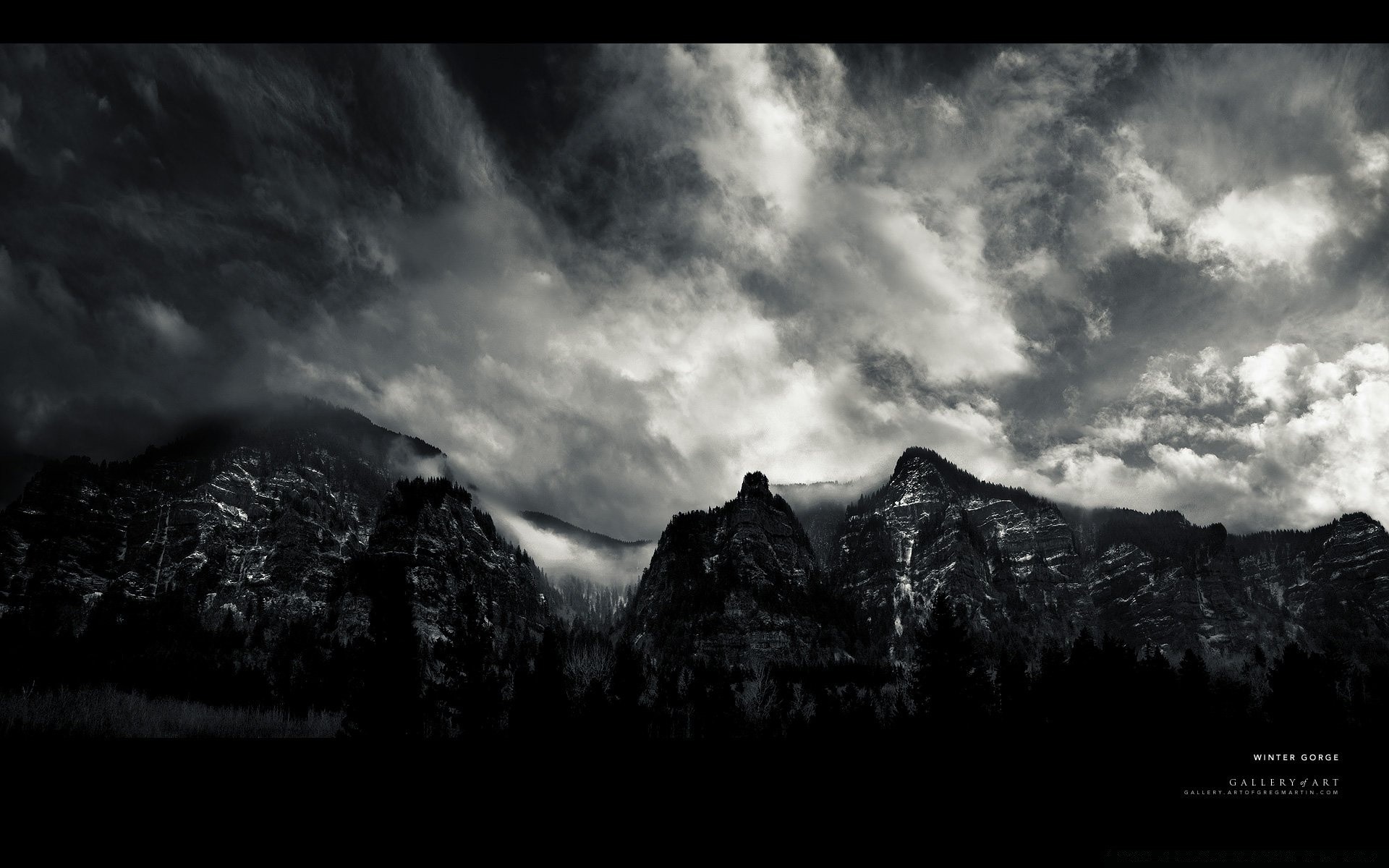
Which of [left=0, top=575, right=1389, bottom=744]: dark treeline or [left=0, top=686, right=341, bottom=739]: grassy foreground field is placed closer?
[left=0, top=575, right=1389, bottom=744]: dark treeline

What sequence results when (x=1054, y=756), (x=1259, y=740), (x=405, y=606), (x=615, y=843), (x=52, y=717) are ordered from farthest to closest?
(x=405, y=606), (x=52, y=717), (x=1259, y=740), (x=1054, y=756), (x=615, y=843)

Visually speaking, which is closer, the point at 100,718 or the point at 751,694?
the point at 100,718

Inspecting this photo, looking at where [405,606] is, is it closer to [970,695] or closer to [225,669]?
[970,695]

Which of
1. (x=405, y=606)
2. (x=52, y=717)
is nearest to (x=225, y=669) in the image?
(x=405, y=606)

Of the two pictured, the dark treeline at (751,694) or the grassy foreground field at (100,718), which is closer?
the dark treeline at (751,694)

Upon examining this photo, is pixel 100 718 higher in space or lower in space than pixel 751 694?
higher

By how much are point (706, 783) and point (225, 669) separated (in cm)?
19940
